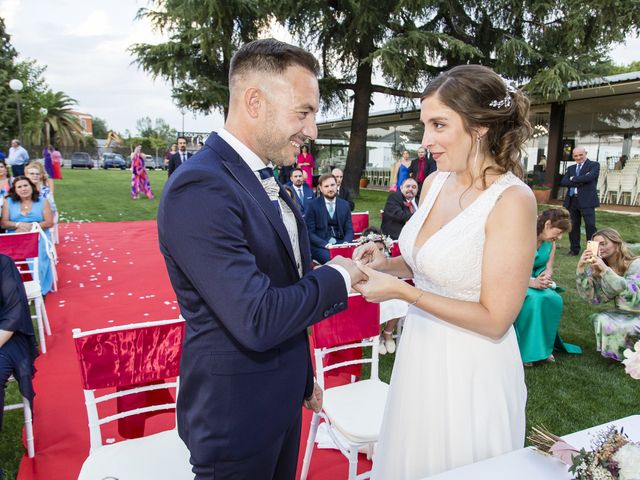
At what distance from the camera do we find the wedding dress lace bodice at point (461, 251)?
1849 millimetres

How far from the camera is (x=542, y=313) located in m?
4.88

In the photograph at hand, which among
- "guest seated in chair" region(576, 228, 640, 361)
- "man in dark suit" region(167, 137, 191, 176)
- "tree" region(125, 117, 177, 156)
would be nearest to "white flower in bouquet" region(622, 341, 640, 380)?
"guest seated in chair" region(576, 228, 640, 361)

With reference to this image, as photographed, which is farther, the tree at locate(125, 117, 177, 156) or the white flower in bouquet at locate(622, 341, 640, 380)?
the tree at locate(125, 117, 177, 156)

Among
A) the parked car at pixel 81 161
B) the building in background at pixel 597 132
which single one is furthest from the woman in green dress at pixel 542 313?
the parked car at pixel 81 161

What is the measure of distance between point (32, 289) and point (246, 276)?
4.81m

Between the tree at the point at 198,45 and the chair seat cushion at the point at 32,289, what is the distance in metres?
13.5

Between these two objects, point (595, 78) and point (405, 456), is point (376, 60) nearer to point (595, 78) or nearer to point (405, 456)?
point (595, 78)

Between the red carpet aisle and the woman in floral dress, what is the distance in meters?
5.52

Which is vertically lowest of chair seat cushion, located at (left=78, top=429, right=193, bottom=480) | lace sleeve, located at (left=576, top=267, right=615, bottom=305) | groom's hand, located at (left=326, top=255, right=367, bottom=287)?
chair seat cushion, located at (left=78, top=429, right=193, bottom=480)

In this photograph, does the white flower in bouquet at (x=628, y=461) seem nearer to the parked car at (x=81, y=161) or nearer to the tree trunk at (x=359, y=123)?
the tree trunk at (x=359, y=123)

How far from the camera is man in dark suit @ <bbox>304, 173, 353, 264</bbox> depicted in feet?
22.2

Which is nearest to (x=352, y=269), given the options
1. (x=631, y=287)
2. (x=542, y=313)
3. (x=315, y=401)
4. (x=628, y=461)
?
(x=315, y=401)

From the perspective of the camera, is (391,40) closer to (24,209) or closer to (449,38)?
(449,38)

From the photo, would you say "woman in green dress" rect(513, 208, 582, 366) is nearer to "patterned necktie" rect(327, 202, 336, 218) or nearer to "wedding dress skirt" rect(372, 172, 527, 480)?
"patterned necktie" rect(327, 202, 336, 218)
